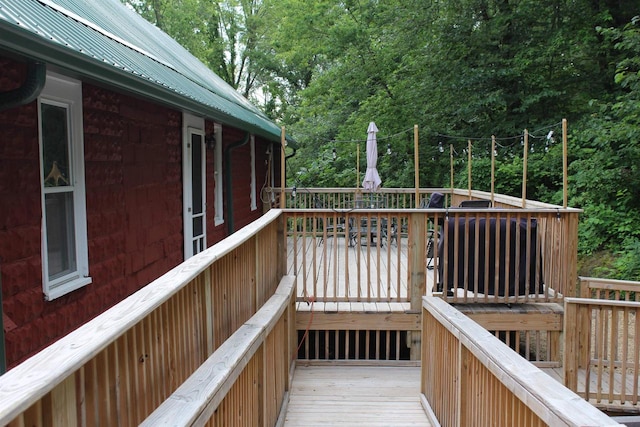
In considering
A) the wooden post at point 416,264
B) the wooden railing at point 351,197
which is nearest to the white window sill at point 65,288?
the wooden post at point 416,264

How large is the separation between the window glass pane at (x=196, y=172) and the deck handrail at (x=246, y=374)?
2.31m

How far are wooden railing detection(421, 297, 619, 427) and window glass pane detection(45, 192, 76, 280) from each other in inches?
99.6

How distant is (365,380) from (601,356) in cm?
A: 204

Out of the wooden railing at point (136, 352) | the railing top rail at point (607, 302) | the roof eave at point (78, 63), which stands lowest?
Answer: the railing top rail at point (607, 302)

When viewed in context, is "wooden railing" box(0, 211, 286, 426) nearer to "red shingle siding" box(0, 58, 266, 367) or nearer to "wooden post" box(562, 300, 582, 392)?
"red shingle siding" box(0, 58, 266, 367)

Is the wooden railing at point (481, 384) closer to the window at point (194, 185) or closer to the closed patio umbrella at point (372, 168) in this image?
the window at point (194, 185)

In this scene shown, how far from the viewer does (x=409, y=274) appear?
210 inches

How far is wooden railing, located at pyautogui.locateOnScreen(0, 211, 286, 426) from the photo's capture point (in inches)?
44.8

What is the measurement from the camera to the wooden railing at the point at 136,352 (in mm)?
1137

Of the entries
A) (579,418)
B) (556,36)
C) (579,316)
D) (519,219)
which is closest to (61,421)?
(579,418)

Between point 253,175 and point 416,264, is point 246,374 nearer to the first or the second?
point 416,264

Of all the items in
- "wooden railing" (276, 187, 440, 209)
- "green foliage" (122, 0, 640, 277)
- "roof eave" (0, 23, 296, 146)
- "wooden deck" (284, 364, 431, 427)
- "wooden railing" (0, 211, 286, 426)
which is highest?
"green foliage" (122, 0, 640, 277)

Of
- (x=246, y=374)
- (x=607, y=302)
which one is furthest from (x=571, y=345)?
(x=246, y=374)

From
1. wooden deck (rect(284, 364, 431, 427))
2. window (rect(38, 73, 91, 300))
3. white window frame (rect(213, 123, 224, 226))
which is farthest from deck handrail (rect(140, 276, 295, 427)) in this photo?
white window frame (rect(213, 123, 224, 226))
